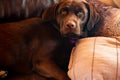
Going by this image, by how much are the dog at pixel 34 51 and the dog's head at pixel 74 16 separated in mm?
85

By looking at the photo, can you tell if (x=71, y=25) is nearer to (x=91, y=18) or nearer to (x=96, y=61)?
(x=91, y=18)

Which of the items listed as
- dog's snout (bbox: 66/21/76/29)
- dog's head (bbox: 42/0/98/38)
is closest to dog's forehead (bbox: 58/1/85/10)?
dog's head (bbox: 42/0/98/38)

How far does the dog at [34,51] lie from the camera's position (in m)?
1.41

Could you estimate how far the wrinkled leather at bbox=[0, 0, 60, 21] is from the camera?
162 cm

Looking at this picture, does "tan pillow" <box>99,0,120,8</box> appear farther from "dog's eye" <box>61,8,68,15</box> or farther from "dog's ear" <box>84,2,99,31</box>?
"dog's eye" <box>61,8,68,15</box>

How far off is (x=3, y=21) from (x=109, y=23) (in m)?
0.72

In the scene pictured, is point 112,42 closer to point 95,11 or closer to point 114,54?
point 114,54

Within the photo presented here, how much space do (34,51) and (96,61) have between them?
48 cm

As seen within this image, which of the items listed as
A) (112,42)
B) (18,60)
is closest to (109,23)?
(112,42)

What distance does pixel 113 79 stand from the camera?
3.51 feet

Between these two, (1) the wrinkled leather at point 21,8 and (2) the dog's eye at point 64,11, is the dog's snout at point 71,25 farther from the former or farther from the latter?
(1) the wrinkled leather at point 21,8

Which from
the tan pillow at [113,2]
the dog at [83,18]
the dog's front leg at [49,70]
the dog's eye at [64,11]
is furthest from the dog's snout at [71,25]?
the tan pillow at [113,2]

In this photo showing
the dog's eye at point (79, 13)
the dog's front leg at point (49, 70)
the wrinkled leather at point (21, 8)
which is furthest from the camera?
the wrinkled leather at point (21, 8)

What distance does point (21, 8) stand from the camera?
1646 mm
